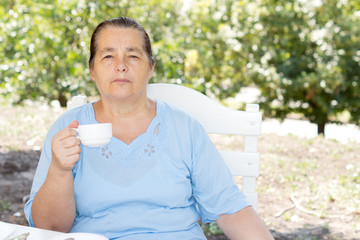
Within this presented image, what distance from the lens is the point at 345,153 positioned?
4543 mm

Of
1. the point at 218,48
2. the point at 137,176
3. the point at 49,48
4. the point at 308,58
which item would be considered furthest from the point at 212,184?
the point at 218,48

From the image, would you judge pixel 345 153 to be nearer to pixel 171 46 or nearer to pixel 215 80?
pixel 171 46

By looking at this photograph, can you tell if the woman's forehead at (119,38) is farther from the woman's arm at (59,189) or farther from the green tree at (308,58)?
the green tree at (308,58)

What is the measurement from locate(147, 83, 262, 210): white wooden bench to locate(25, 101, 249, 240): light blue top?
11.7 inches

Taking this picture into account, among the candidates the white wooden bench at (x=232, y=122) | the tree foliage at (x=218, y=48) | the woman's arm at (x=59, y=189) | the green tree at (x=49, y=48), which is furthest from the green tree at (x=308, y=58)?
the woman's arm at (x=59, y=189)

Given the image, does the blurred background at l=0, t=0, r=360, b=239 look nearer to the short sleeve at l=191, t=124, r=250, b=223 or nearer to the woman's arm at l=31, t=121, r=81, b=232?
the short sleeve at l=191, t=124, r=250, b=223

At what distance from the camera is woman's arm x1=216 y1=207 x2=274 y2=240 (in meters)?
1.79

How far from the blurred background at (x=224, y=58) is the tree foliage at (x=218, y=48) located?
0.06 ft

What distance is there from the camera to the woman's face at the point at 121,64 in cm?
185

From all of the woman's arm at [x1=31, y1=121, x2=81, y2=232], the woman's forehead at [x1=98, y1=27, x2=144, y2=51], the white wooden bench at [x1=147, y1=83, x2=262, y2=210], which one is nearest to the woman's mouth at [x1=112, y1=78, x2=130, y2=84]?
the woman's forehead at [x1=98, y1=27, x2=144, y2=51]

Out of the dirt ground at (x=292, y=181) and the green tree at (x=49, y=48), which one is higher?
the green tree at (x=49, y=48)

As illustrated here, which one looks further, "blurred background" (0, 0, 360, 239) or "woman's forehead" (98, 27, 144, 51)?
"blurred background" (0, 0, 360, 239)

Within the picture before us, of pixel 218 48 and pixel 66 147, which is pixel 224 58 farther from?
pixel 66 147

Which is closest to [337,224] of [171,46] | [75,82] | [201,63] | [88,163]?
[88,163]
